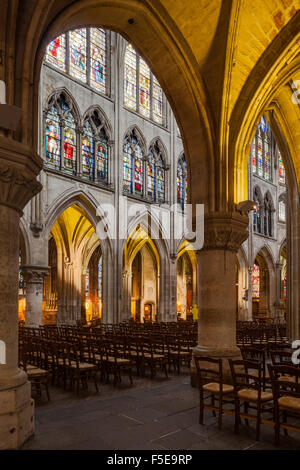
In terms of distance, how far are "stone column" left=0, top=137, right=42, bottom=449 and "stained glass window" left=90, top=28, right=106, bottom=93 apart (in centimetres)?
2151

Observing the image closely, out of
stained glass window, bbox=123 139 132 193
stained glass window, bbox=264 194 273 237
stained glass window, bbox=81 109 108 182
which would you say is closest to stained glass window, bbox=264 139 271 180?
stained glass window, bbox=264 194 273 237

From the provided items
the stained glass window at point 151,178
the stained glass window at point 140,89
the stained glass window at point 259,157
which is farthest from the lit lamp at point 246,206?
the stained glass window at point 259,157

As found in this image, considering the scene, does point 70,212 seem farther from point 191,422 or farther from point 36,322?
point 191,422

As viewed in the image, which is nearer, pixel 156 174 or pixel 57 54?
pixel 57 54

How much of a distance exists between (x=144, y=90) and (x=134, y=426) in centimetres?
2625

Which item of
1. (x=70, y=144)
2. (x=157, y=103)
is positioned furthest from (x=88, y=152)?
(x=157, y=103)

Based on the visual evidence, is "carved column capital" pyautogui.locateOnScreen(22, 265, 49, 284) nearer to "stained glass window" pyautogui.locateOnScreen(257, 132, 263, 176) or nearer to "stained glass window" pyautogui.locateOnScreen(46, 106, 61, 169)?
"stained glass window" pyautogui.locateOnScreen(46, 106, 61, 169)

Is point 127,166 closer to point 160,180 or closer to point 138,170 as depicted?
point 138,170

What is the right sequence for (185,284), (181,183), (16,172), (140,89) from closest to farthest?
(16,172) → (140,89) → (181,183) → (185,284)

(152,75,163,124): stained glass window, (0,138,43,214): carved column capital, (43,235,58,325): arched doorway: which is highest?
(152,75,163,124): stained glass window

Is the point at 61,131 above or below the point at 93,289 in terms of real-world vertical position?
above

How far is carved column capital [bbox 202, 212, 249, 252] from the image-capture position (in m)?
9.50

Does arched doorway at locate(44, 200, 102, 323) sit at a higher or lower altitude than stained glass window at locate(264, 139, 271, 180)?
lower

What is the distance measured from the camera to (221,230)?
9500 millimetres
